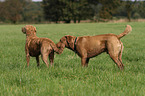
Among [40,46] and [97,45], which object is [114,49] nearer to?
[97,45]

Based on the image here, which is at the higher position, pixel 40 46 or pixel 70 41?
pixel 70 41

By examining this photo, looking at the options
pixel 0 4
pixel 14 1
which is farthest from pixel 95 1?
pixel 0 4

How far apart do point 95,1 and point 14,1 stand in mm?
35919

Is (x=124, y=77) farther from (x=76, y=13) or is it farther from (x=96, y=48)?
(x=76, y=13)


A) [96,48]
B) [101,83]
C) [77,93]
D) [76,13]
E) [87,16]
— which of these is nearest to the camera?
[77,93]

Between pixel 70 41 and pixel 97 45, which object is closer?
pixel 97 45

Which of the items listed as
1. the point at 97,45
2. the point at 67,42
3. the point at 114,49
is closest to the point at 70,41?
the point at 67,42

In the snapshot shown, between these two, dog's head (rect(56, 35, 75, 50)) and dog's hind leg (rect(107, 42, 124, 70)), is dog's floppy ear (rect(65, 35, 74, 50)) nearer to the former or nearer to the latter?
dog's head (rect(56, 35, 75, 50))

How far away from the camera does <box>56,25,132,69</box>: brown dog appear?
5.17 m

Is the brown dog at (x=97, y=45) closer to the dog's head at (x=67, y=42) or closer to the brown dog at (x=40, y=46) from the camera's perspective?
the dog's head at (x=67, y=42)

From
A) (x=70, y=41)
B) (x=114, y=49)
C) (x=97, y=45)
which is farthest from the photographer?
(x=70, y=41)

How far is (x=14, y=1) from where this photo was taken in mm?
81125

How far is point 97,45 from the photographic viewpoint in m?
5.39

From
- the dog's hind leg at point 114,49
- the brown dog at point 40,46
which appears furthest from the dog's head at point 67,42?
the dog's hind leg at point 114,49
